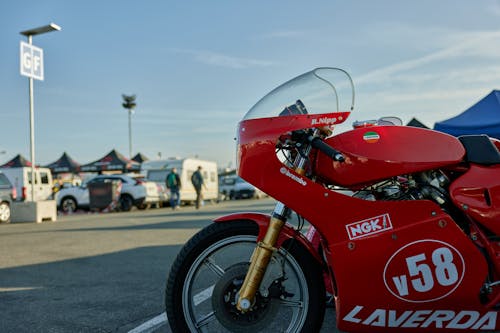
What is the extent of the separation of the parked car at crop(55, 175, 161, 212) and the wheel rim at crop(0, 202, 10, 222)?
517 cm

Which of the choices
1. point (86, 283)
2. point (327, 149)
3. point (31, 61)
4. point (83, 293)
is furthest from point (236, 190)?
point (327, 149)

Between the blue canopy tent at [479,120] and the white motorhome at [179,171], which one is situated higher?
the blue canopy tent at [479,120]

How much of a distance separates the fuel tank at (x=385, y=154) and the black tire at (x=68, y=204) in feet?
66.0

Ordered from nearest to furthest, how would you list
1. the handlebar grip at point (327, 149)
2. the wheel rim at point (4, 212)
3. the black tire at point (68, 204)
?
the handlebar grip at point (327, 149), the wheel rim at point (4, 212), the black tire at point (68, 204)

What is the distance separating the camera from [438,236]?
2.31m

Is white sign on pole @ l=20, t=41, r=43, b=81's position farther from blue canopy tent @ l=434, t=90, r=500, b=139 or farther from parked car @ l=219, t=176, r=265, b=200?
parked car @ l=219, t=176, r=265, b=200

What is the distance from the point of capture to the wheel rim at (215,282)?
97.0 inches

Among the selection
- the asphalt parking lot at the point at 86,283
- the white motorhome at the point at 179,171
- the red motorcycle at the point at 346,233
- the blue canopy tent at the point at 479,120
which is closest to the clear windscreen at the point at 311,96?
the red motorcycle at the point at 346,233

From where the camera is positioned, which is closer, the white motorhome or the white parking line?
the white parking line

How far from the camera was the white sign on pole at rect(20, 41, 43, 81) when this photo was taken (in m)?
14.4

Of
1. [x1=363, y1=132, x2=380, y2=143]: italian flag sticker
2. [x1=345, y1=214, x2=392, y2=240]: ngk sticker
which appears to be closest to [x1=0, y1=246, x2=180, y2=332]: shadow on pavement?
[x1=345, y1=214, x2=392, y2=240]: ngk sticker

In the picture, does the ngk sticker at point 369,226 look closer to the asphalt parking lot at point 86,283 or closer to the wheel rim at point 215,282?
the wheel rim at point 215,282

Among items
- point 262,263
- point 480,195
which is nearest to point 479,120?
point 480,195

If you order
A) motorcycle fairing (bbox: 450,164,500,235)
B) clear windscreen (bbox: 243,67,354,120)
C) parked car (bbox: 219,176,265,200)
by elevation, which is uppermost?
clear windscreen (bbox: 243,67,354,120)
